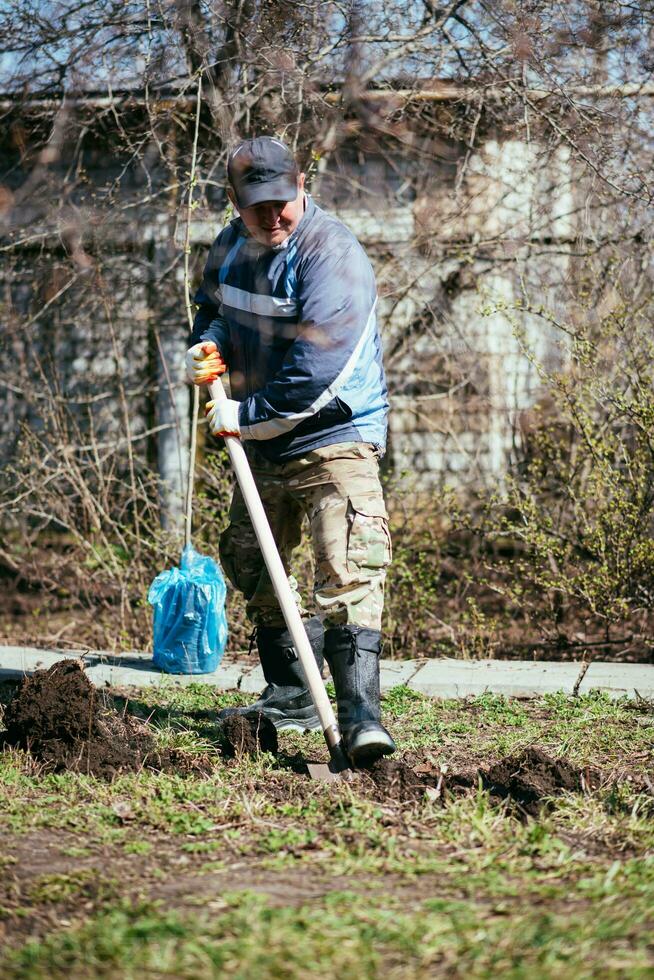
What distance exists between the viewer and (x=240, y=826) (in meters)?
3.36

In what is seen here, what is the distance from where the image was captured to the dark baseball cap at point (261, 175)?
3877 mm

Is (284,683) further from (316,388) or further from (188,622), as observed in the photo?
(316,388)

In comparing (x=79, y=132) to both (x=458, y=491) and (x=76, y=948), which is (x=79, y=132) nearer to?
(x=458, y=491)

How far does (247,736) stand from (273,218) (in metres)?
1.95

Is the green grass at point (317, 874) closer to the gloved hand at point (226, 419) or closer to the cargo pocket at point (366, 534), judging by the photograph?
the cargo pocket at point (366, 534)

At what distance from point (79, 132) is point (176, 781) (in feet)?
16.2

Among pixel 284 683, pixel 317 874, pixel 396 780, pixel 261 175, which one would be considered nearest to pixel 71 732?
pixel 284 683

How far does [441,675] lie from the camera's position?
5.36 m

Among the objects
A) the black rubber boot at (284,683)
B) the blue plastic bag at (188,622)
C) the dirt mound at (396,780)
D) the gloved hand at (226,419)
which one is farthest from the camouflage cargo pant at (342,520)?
the blue plastic bag at (188,622)

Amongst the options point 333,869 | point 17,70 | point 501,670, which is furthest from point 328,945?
point 17,70

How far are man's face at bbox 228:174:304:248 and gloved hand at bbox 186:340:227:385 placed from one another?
466mm

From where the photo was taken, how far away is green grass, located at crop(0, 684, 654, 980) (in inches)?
94.3

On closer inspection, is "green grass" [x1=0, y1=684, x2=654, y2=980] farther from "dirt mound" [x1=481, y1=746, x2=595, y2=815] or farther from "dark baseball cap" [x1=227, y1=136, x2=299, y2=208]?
"dark baseball cap" [x1=227, y1=136, x2=299, y2=208]

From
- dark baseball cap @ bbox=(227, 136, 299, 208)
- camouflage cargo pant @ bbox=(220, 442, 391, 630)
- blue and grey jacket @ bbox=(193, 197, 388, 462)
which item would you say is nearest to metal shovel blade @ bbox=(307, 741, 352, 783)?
camouflage cargo pant @ bbox=(220, 442, 391, 630)
